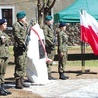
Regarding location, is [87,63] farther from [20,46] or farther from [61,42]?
[20,46]

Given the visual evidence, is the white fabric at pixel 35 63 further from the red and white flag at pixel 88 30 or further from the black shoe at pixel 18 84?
the red and white flag at pixel 88 30

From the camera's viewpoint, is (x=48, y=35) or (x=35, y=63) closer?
(x=35, y=63)

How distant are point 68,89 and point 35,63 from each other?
47.2 inches

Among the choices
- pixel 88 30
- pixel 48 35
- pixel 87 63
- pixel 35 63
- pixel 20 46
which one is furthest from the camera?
pixel 87 63

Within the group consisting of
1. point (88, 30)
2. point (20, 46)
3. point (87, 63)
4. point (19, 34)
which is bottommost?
point (87, 63)

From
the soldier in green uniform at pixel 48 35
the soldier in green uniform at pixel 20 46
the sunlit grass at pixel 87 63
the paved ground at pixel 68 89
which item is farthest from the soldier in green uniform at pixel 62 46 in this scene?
the sunlit grass at pixel 87 63

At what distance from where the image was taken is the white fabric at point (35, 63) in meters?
11.4

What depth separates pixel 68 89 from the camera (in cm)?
1100

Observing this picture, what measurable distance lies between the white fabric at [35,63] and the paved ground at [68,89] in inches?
9.3

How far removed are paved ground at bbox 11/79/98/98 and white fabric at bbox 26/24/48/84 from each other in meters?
0.24

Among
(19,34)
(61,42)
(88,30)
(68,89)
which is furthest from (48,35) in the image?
(88,30)

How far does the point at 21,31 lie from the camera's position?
10672 mm

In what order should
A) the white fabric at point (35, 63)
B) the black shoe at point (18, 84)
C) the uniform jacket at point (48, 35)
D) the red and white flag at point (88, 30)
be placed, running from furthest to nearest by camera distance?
1. the red and white flag at point (88, 30)
2. the uniform jacket at point (48, 35)
3. the white fabric at point (35, 63)
4. the black shoe at point (18, 84)

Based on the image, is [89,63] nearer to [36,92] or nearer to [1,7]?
[36,92]
